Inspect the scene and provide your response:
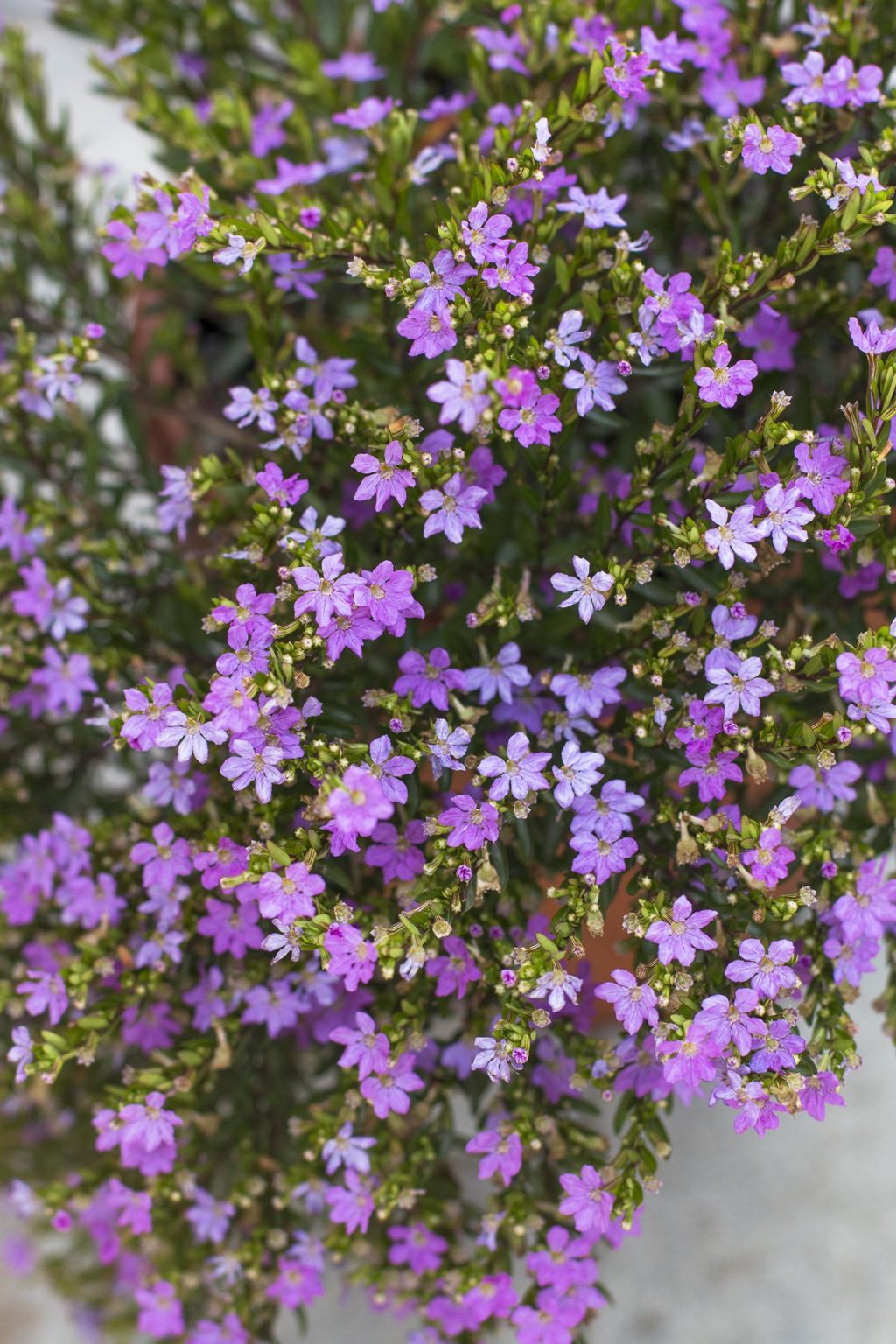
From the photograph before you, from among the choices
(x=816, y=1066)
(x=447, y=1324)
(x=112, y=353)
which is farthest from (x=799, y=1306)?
(x=112, y=353)

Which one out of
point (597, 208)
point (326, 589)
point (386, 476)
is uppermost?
point (597, 208)

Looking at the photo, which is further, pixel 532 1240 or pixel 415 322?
pixel 532 1240

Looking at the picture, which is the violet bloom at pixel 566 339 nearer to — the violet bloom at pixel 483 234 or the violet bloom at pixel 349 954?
the violet bloom at pixel 483 234

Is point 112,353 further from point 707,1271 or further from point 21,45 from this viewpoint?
point 707,1271

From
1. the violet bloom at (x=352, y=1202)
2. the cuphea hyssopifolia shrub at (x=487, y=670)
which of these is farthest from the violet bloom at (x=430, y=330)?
the violet bloom at (x=352, y=1202)

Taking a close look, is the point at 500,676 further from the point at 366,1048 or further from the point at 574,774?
the point at 366,1048

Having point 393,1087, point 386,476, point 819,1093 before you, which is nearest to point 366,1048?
point 393,1087

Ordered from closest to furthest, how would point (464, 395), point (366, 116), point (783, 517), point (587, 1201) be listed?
point (464, 395) < point (783, 517) < point (587, 1201) < point (366, 116)
